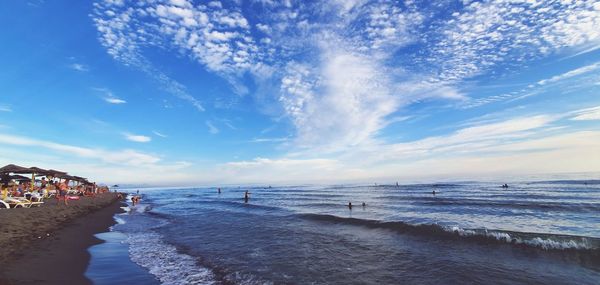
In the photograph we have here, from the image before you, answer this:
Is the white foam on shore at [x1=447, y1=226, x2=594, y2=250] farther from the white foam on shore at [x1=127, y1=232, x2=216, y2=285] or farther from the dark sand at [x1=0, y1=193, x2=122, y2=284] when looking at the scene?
the dark sand at [x1=0, y1=193, x2=122, y2=284]

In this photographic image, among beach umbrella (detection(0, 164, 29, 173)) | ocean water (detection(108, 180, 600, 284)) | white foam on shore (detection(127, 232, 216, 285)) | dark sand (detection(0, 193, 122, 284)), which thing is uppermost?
beach umbrella (detection(0, 164, 29, 173))

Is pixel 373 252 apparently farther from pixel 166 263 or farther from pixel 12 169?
pixel 12 169

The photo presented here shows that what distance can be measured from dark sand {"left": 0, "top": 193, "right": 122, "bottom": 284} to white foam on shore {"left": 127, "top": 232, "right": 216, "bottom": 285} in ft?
7.15

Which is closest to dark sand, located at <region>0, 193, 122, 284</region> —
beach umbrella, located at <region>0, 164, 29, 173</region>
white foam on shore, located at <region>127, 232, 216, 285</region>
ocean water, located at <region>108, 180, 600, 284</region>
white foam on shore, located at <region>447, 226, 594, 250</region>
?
white foam on shore, located at <region>127, 232, 216, 285</region>

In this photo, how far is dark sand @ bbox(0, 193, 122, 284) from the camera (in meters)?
9.69

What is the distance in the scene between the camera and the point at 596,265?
12.8 meters

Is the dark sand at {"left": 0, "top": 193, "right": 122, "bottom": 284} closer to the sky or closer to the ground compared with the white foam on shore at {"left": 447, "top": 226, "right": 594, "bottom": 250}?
closer to the sky

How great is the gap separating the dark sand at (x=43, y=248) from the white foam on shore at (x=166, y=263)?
2181mm

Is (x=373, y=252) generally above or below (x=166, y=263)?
below

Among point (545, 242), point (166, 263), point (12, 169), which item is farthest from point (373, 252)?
point (12, 169)

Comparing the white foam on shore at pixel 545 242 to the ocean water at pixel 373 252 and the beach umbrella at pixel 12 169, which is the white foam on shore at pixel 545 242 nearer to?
the ocean water at pixel 373 252

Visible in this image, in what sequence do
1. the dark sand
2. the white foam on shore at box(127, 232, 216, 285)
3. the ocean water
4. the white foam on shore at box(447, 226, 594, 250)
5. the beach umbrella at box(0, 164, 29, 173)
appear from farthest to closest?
the beach umbrella at box(0, 164, 29, 173), the white foam on shore at box(447, 226, 594, 250), the ocean water, the white foam on shore at box(127, 232, 216, 285), the dark sand

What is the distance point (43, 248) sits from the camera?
13.2 m

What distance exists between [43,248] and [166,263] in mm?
5649
